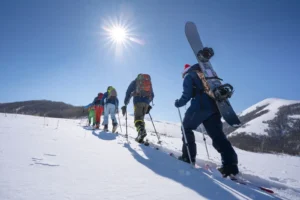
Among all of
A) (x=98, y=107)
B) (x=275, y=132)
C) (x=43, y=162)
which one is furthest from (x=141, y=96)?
(x=275, y=132)

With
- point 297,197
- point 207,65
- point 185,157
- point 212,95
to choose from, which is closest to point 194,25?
point 207,65

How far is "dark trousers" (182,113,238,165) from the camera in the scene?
3551 millimetres

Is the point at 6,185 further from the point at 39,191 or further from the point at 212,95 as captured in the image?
the point at 212,95

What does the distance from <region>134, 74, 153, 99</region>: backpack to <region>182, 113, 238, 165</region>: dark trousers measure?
2.67m

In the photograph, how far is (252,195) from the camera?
7.86ft

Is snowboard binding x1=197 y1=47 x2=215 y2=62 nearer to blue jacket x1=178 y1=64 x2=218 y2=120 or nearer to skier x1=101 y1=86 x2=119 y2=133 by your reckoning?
blue jacket x1=178 y1=64 x2=218 y2=120

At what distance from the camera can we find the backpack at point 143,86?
6598 mm

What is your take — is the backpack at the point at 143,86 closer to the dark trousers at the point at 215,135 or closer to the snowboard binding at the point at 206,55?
the snowboard binding at the point at 206,55

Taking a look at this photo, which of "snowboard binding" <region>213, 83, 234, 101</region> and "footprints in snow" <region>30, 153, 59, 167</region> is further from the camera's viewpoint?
"snowboard binding" <region>213, 83, 234, 101</region>

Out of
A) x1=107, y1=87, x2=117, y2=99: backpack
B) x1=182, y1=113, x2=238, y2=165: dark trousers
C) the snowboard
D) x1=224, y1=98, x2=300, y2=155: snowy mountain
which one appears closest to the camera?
x1=182, y1=113, x2=238, y2=165: dark trousers

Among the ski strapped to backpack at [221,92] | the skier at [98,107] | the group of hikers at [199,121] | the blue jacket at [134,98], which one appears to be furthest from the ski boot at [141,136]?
the skier at [98,107]

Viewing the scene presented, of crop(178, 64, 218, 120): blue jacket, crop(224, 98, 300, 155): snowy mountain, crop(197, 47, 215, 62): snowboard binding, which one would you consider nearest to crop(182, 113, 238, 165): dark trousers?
crop(178, 64, 218, 120): blue jacket

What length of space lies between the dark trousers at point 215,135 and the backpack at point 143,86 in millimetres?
2667

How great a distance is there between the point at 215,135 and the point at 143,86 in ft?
11.5
